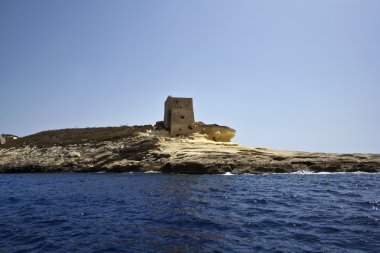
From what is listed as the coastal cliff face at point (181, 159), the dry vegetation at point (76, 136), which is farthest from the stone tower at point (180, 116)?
the dry vegetation at point (76, 136)

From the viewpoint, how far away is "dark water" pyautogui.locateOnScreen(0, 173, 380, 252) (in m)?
11.5

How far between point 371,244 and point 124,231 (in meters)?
8.80

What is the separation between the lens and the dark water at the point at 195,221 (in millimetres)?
11477

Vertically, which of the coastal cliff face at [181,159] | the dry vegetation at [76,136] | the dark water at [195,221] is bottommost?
the dark water at [195,221]

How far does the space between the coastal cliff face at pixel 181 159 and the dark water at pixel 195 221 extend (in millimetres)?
17302

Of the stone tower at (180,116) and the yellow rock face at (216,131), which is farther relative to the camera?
the yellow rock face at (216,131)

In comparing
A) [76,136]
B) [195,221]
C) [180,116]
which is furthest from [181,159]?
[76,136]

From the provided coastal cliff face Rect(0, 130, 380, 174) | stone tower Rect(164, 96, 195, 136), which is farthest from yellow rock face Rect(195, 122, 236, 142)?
coastal cliff face Rect(0, 130, 380, 174)

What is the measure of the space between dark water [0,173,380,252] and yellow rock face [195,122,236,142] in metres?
35.3

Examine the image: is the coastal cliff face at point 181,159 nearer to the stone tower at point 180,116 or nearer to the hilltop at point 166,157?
the hilltop at point 166,157

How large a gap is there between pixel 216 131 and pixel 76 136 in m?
27.7

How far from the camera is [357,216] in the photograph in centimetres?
1549

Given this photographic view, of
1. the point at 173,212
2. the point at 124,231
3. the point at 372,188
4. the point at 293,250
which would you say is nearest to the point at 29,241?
the point at 124,231

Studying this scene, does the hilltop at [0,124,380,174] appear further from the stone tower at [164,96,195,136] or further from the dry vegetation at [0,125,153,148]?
the stone tower at [164,96,195,136]
